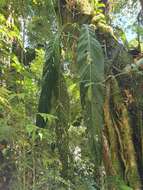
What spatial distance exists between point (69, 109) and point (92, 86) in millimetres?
730

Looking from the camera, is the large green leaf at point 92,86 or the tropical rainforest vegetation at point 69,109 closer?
the large green leaf at point 92,86

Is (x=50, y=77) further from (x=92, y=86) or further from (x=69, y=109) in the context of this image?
(x=92, y=86)

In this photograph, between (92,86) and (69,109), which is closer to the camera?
(92,86)

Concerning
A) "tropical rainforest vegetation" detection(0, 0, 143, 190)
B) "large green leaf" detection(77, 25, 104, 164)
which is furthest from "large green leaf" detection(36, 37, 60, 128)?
"large green leaf" detection(77, 25, 104, 164)

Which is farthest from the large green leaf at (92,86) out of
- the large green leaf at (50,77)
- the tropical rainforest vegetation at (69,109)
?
the large green leaf at (50,77)

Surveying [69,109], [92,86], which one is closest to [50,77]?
[69,109]

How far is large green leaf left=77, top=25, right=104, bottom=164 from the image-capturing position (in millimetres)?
2938

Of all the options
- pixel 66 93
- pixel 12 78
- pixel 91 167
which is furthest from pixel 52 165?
pixel 12 78

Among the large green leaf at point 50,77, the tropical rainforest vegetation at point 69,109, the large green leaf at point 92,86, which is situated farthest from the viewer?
the large green leaf at point 50,77

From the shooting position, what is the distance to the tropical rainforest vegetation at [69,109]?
315cm

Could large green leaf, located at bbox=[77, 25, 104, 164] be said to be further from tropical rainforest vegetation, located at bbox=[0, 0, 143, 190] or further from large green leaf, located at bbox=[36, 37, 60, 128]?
large green leaf, located at bbox=[36, 37, 60, 128]

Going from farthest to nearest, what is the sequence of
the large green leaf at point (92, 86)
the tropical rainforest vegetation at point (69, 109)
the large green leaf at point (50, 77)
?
the large green leaf at point (50, 77) < the tropical rainforest vegetation at point (69, 109) < the large green leaf at point (92, 86)

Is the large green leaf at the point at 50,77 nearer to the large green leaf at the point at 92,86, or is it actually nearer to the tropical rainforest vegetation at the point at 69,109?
the tropical rainforest vegetation at the point at 69,109

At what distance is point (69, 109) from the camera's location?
371cm
